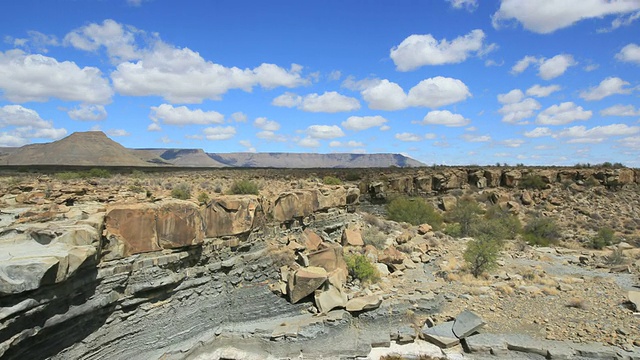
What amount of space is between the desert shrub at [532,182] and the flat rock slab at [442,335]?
27.2m

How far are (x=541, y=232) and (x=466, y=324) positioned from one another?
58.4 ft

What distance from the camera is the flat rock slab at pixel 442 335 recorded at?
11.4 metres

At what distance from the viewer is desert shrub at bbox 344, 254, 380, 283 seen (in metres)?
14.3

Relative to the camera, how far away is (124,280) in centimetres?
909

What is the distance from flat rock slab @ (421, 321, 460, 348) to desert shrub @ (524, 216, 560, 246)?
52.9 feet

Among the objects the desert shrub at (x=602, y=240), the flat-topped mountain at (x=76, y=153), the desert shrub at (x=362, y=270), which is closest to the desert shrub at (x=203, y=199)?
the desert shrub at (x=362, y=270)

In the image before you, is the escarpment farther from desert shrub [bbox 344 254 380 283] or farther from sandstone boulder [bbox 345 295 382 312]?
desert shrub [bbox 344 254 380 283]

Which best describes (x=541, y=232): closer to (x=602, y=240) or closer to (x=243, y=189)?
(x=602, y=240)

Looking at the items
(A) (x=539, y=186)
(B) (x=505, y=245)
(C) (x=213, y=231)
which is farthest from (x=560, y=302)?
(A) (x=539, y=186)

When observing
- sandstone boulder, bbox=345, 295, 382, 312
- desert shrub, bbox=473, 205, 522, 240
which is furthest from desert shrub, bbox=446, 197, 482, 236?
sandstone boulder, bbox=345, 295, 382, 312

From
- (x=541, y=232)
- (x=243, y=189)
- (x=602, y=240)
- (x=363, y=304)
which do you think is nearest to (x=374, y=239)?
(x=363, y=304)

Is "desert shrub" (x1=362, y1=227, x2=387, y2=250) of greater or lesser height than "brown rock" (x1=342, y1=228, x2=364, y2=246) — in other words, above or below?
below

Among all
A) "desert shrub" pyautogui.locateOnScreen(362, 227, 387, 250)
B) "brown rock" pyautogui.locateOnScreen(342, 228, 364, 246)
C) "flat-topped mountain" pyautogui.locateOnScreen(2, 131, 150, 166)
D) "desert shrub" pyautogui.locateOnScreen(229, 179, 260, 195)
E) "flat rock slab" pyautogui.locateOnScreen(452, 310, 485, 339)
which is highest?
"flat-topped mountain" pyautogui.locateOnScreen(2, 131, 150, 166)

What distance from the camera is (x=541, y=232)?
26.0m
